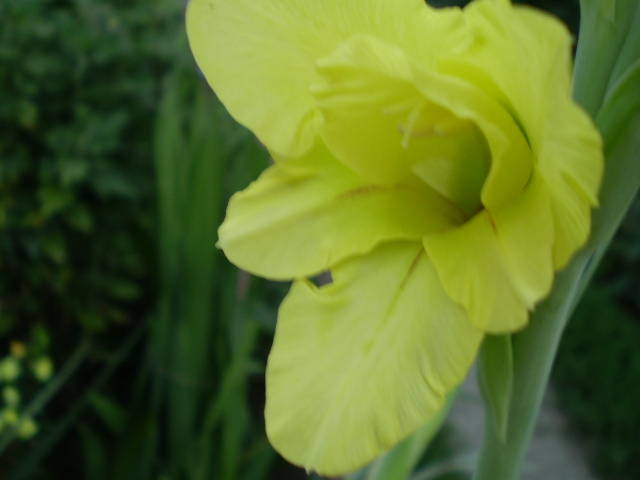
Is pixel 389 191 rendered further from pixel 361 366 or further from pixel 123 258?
pixel 123 258

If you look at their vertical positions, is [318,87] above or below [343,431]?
above

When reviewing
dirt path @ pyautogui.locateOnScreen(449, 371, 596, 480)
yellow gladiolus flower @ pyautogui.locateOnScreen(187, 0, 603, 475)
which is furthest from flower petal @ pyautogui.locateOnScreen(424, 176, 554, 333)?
dirt path @ pyautogui.locateOnScreen(449, 371, 596, 480)

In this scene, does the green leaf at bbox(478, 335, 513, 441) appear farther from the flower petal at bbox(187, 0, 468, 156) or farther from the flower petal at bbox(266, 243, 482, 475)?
the flower petal at bbox(187, 0, 468, 156)

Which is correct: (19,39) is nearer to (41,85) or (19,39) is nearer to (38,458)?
(41,85)

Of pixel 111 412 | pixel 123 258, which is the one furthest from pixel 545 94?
pixel 123 258

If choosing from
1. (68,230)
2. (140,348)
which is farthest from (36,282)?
(140,348)

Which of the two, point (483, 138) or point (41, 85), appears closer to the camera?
point (483, 138)

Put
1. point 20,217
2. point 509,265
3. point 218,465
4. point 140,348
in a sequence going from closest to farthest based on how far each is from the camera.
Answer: point 509,265 → point 218,465 → point 20,217 → point 140,348
